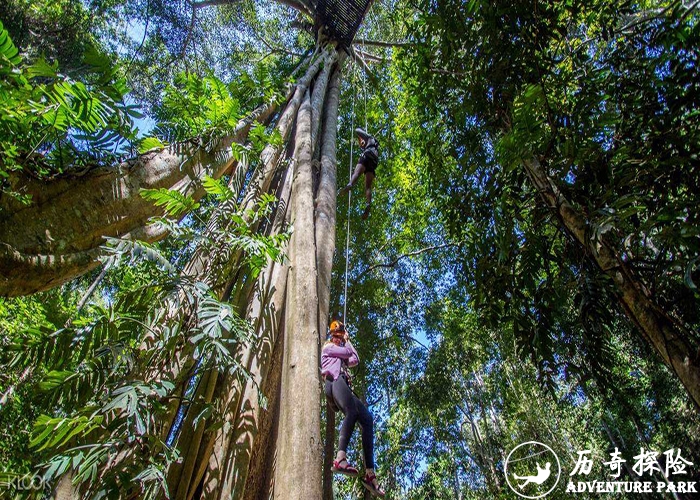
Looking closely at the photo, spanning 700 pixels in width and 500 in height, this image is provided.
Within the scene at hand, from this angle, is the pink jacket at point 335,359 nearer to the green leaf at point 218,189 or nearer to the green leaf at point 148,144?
the green leaf at point 218,189

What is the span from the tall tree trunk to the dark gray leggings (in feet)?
5.15

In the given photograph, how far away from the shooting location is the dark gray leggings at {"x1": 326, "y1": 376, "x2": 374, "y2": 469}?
2.38 meters

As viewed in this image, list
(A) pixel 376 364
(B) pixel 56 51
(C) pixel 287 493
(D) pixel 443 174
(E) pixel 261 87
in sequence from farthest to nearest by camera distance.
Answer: (A) pixel 376 364
(B) pixel 56 51
(D) pixel 443 174
(E) pixel 261 87
(C) pixel 287 493

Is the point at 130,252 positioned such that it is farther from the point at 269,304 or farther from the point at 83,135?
the point at 269,304

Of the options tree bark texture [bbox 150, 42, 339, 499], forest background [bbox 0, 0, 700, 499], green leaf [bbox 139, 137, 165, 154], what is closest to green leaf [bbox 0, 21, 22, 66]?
forest background [bbox 0, 0, 700, 499]

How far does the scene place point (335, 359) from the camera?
2568 millimetres

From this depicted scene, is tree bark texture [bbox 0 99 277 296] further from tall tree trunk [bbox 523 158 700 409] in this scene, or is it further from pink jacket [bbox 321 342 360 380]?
tall tree trunk [bbox 523 158 700 409]

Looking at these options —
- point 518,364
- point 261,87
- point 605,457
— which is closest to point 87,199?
point 261,87

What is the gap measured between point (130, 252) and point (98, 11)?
Answer: 660cm

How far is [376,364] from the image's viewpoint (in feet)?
23.6

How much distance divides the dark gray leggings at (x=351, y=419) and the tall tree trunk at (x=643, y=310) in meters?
1.57

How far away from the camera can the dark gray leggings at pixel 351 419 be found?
238 centimetres

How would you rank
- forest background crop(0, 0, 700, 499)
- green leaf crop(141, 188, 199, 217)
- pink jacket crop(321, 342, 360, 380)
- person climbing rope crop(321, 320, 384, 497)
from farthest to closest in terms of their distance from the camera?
pink jacket crop(321, 342, 360, 380) < person climbing rope crop(321, 320, 384, 497) < green leaf crop(141, 188, 199, 217) < forest background crop(0, 0, 700, 499)

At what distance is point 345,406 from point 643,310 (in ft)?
5.49
